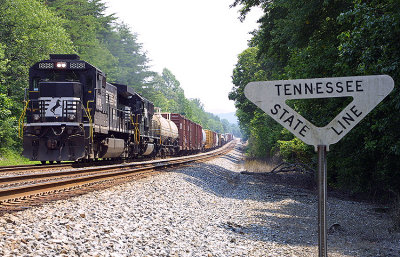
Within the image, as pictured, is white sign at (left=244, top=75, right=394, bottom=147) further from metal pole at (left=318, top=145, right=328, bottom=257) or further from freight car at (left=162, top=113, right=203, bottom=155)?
freight car at (left=162, top=113, right=203, bottom=155)

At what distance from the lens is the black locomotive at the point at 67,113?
1464 centimetres

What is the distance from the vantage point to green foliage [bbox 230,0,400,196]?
333 inches

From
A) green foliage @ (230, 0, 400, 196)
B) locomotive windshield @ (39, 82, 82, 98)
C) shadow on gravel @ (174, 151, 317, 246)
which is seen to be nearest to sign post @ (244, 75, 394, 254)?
shadow on gravel @ (174, 151, 317, 246)

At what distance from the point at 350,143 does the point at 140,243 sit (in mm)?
8139

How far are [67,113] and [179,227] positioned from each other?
9423mm

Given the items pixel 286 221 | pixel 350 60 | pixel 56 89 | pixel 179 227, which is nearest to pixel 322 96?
pixel 179 227

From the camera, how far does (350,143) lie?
38.0 ft

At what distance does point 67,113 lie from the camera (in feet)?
48.7

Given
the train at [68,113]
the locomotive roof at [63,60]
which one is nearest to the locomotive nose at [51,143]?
the train at [68,113]

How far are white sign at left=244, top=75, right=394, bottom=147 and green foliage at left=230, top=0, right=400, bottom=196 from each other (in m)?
5.30

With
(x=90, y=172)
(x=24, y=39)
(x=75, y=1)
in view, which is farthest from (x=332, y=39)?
(x=75, y=1)

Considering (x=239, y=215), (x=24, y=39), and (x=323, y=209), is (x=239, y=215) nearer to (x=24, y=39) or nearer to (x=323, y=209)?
(x=323, y=209)

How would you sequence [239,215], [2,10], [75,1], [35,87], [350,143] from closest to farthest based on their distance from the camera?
[239,215], [350,143], [35,87], [2,10], [75,1]

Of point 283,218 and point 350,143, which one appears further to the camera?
point 350,143
